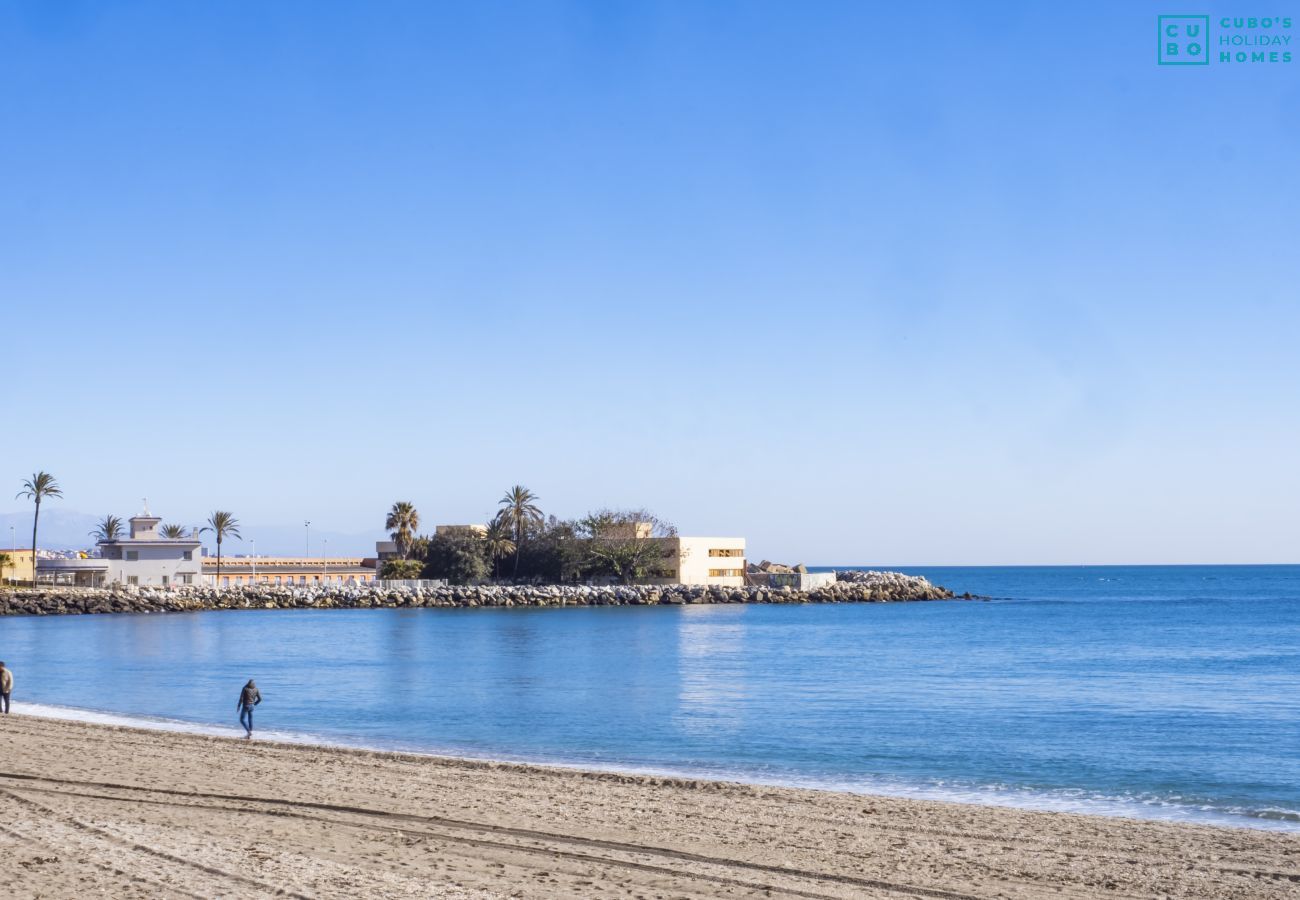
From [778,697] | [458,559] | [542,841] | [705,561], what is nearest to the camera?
[542,841]


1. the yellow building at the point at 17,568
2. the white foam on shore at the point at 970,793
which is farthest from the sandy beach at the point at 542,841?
the yellow building at the point at 17,568

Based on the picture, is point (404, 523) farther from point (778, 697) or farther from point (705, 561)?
point (778, 697)

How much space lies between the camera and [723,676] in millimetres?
43750

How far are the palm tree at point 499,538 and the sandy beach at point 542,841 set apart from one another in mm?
91160

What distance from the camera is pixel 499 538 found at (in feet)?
372

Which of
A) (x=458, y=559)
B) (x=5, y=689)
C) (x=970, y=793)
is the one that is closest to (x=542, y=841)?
(x=970, y=793)

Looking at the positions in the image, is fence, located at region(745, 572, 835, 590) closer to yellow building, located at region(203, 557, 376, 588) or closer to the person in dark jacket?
yellow building, located at region(203, 557, 376, 588)

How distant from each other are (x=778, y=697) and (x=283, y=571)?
106 meters

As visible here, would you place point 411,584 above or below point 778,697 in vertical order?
above

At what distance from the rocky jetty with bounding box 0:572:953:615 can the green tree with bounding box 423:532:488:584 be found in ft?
10.5

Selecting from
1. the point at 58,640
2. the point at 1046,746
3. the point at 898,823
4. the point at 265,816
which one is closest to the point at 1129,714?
the point at 1046,746

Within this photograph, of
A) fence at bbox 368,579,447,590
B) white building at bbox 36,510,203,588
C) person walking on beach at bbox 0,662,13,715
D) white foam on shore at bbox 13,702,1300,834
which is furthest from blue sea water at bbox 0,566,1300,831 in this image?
fence at bbox 368,579,447,590

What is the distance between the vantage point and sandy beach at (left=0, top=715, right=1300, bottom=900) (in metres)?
12.7

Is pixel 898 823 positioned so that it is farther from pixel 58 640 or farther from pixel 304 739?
pixel 58 640
